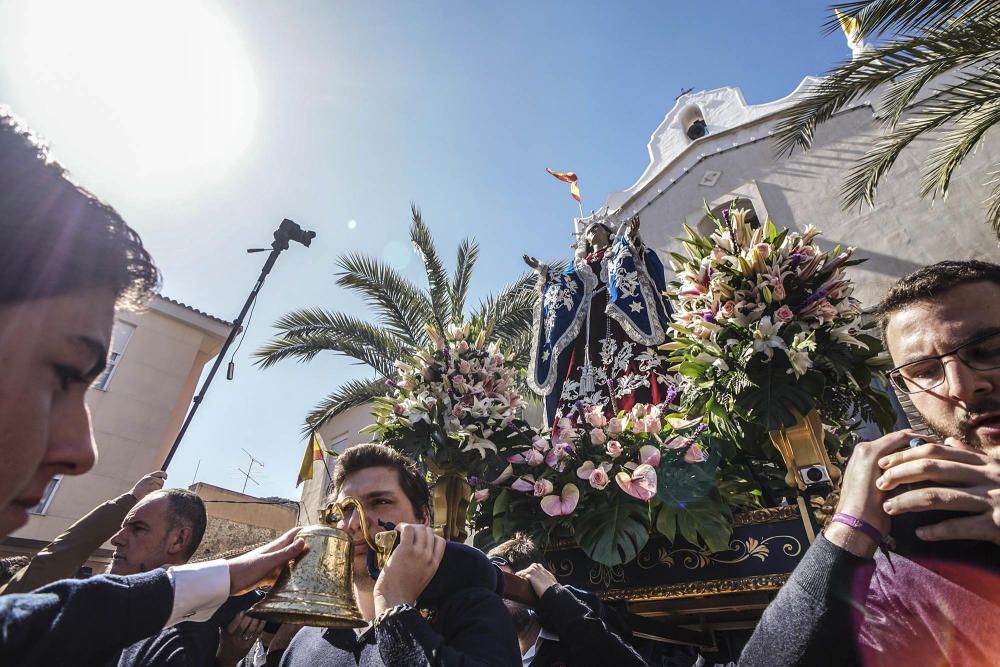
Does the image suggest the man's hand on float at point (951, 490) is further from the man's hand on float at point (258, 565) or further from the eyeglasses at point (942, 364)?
the man's hand on float at point (258, 565)

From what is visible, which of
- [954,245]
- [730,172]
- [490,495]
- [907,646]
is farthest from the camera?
[730,172]

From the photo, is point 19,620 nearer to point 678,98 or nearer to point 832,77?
point 832,77

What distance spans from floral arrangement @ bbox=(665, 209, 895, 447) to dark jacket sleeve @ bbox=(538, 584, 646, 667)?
1253 mm

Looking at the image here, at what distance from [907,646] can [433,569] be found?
1.10 meters

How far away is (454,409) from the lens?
11.6 ft

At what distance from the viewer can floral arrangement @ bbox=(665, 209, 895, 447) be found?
258cm

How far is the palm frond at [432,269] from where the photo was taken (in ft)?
37.7

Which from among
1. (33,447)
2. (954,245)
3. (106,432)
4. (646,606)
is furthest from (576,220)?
(106,432)

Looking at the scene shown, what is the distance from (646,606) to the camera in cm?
256

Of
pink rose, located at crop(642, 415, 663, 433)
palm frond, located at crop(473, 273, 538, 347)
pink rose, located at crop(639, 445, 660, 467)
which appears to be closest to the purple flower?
pink rose, located at crop(642, 415, 663, 433)

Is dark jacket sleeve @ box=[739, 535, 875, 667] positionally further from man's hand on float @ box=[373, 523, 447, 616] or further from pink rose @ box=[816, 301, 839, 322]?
pink rose @ box=[816, 301, 839, 322]

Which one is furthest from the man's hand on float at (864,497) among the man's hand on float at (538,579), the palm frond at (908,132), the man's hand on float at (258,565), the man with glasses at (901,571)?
the palm frond at (908,132)

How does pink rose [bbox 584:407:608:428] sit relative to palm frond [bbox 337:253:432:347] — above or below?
below

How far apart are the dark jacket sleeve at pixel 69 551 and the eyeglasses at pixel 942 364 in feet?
11.5
